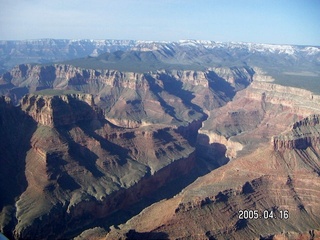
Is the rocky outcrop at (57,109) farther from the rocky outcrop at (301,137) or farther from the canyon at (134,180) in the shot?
the rocky outcrop at (301,137)

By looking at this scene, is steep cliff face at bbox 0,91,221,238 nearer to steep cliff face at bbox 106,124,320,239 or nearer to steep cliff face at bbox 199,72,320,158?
steep cliff face at bbox 106,124,320,239

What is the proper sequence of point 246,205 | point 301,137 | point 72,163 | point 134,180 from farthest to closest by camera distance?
point 134,180 → point 301,137 → point 72,163 → point 246,205

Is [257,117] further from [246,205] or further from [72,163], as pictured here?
[72,163]

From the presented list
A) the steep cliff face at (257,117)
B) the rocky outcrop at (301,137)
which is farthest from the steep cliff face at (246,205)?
the steep cliff face at (257,117)

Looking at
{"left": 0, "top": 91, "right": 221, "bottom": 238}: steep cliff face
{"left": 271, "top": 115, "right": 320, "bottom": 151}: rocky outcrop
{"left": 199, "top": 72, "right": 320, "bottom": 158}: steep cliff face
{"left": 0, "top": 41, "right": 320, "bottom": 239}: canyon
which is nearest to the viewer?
{"left": 0, "top": 41, "right": 320, "bottom": 239}: canyon

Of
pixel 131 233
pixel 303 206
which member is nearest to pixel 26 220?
pixel 131 233

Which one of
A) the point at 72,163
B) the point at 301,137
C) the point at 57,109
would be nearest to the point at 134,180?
the point at 72,163

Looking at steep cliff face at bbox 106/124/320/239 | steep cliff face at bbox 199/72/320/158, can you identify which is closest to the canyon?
steep cliff face at bbox 106/124/320/239

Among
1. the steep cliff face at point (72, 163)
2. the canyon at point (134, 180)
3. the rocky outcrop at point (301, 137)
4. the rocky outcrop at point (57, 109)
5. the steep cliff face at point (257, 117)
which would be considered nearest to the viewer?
the canyon at point (134, 180)

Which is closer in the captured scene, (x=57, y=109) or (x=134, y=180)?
(x=134, y=180)
